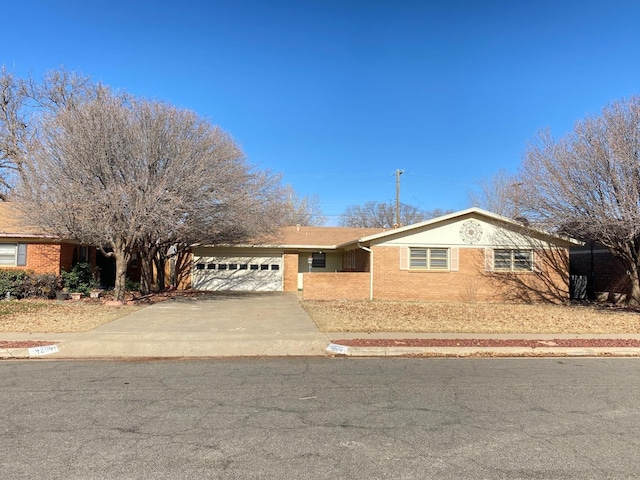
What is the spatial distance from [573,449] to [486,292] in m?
16.9

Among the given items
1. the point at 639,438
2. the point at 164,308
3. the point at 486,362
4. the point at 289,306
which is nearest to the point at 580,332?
the point at 486,362

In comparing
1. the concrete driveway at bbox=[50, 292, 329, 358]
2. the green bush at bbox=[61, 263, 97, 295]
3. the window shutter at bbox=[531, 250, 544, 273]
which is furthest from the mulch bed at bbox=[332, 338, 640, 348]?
the green bush at bbox=[61, 263, 97, 295]

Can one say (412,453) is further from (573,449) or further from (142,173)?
(142,173)

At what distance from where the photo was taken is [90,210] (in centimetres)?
1496

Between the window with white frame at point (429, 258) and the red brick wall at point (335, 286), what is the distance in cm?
233

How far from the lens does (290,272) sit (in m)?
26.8

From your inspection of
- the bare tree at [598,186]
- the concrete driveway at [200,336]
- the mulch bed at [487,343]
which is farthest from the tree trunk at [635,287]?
the concrete driveway at [200,336]

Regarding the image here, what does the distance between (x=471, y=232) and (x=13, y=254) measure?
64.8 feet

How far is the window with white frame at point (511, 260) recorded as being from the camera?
20.8 m

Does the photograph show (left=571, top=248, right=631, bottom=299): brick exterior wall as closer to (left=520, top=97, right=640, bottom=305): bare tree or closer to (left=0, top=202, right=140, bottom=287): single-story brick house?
(left=520, top=97, right=640, bottom=305): bare tree

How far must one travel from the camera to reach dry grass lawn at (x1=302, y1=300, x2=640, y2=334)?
40.5 feet

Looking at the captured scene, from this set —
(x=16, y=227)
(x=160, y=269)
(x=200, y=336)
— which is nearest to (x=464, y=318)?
(x=200, y=336)

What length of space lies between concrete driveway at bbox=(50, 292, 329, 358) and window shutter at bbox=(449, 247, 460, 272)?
8386 mm

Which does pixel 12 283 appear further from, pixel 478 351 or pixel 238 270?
pixel 478 351
